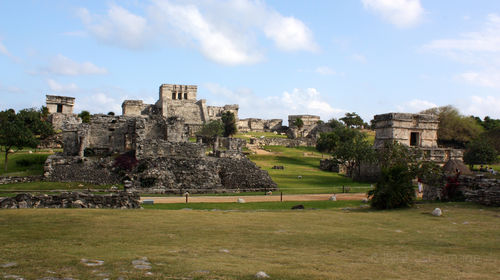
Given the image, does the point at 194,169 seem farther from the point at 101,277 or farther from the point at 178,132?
the point at 101,277

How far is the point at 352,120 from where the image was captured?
315 ft

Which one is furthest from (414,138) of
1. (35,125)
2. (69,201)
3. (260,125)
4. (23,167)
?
(260,125)

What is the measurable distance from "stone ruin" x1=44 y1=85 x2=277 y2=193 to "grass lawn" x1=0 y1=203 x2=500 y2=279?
40.4 ft

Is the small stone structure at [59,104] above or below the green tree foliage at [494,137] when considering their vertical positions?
above

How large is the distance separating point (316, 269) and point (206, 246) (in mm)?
2875

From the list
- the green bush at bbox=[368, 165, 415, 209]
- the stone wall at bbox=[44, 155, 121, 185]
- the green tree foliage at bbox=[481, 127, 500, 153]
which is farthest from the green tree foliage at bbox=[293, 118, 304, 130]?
the green bush at bbox=[368, 165, 415, 209]

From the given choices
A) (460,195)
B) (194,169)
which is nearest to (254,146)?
(194,169)

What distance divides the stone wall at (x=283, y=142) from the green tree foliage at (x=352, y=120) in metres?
25.8

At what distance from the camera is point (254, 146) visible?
6309cm

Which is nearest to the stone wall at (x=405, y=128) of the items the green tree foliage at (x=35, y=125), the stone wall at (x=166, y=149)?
the stone wall at (x=166, y=149)

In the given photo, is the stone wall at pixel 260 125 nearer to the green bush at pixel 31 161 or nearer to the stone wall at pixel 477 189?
the green bush at pixel 31 161

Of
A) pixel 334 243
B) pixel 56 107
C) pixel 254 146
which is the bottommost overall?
pixel 334 243

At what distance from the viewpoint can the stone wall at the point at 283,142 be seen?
6632 cm

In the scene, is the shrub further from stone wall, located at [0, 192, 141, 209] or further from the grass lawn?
the grass lawn
